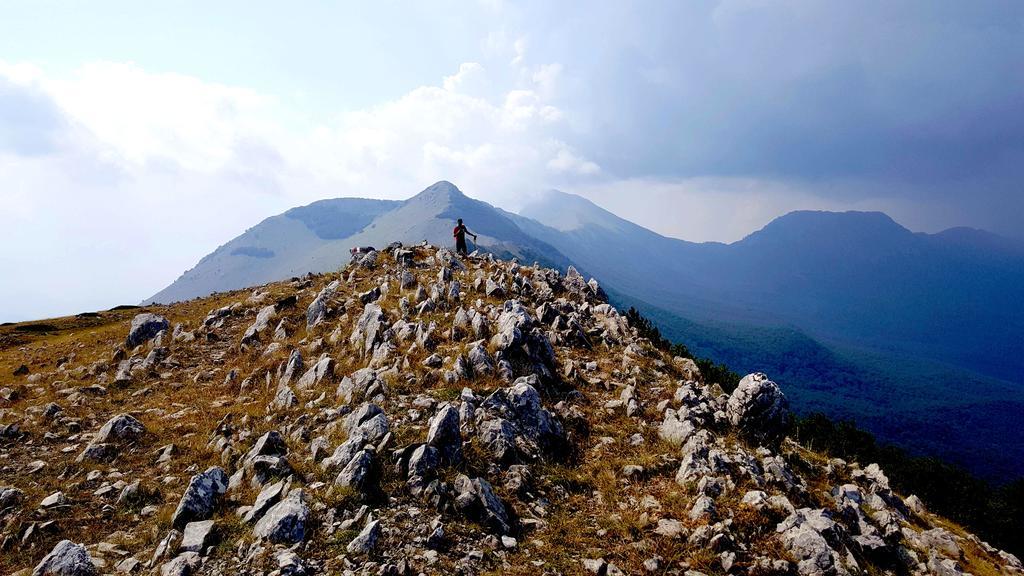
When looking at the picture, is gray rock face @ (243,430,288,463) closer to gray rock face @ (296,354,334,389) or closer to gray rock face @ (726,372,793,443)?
gray rock face @ (296,354,334,389)

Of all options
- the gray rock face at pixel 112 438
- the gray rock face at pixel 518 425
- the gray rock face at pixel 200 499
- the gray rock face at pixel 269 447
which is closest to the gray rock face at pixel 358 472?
the gray rock face at pixel 269 447

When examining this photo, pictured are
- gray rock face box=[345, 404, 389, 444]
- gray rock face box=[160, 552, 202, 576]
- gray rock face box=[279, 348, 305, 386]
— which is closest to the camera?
gray rock face box=[160, 552, 202, 576]

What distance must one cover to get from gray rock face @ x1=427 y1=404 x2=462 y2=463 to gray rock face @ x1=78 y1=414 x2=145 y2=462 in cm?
1129

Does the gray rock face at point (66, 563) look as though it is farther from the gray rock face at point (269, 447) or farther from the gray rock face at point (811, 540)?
the gray rock face at point (811, 540)

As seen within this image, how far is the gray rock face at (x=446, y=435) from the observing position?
13.3 metres

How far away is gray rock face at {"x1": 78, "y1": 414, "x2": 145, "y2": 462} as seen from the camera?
1538 centimetres

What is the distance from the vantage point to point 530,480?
43.8 ft

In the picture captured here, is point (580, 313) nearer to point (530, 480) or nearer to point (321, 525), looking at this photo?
point (530, 480)

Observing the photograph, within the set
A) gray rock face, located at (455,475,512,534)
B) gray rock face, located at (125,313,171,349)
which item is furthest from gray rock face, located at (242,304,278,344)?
gray rock face, located at (455,475,512,534)

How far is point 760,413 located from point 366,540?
13.9 m

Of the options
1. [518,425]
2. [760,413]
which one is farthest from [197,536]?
[760,413]

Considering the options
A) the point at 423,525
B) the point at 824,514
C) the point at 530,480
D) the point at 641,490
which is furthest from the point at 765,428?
the point at 423,525

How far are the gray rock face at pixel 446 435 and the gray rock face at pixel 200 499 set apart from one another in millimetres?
5768

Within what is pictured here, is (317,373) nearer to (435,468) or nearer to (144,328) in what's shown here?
(435,468)
